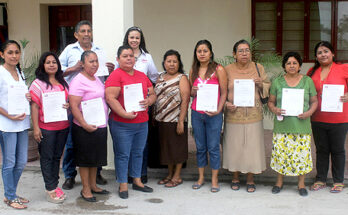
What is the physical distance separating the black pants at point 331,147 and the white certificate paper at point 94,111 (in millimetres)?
2576

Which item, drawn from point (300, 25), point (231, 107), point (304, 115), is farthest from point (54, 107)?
point (300, 25)

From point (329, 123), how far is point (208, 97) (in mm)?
1484

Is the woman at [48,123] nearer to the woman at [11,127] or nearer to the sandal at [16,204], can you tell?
the woman at [11,127]

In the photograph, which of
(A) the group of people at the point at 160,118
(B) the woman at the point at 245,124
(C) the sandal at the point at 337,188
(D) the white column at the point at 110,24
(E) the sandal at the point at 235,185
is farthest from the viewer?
(D) the white column at the point at 110,24

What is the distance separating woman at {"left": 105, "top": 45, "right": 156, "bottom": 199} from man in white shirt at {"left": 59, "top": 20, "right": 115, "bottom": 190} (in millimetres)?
341

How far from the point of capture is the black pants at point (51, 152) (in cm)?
454

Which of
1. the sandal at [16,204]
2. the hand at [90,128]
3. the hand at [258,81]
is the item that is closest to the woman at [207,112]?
the hand at [258,81]

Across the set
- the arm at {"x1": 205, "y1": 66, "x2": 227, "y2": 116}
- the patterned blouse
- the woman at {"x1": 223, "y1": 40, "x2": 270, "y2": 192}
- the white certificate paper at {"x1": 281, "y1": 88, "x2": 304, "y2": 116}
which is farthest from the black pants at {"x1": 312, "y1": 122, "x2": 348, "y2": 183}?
the patterned blouse

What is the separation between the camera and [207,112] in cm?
494

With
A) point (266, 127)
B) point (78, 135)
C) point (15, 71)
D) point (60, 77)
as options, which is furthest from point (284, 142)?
point (266, 127)

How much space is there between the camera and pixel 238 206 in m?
4.66

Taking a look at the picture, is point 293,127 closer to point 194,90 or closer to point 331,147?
point 331,147

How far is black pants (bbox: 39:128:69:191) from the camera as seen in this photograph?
14.9ft

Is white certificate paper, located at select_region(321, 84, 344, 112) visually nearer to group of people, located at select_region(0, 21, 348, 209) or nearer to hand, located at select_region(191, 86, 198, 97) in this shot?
group of people, located at select_region(0, 21, 348, 209)
